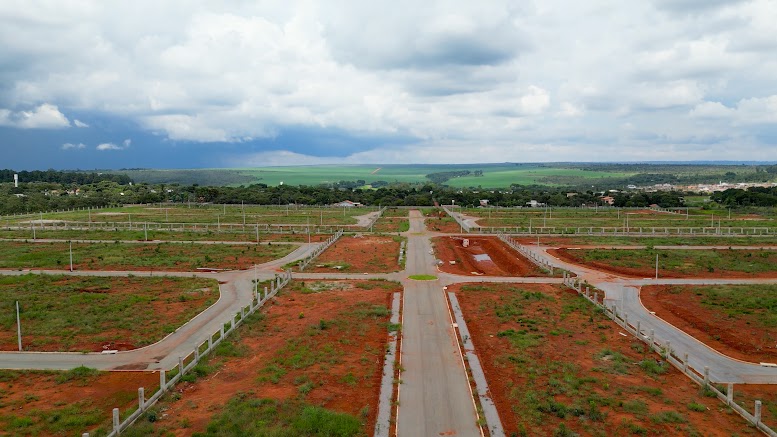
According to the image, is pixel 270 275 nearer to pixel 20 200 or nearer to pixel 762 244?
pixel 762 244

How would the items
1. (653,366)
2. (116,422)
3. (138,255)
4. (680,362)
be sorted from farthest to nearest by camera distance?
(138,255)
(680,362)
(653,366)
(116,422)

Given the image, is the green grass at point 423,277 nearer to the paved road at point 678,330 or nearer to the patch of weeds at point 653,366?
the paved road at point 678,330

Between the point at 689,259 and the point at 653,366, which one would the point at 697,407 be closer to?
the point at 653,366

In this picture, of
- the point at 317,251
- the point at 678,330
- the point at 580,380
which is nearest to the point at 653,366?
the point at 580,380

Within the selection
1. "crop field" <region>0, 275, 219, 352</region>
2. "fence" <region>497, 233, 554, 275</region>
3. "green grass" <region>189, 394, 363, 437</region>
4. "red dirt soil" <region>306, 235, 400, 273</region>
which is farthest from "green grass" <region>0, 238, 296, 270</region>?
"green grass" <region>189, 394, 363, 437</region>

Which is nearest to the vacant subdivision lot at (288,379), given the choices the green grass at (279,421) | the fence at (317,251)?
the green grass at (279,421)

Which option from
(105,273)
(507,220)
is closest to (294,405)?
(105,273)
